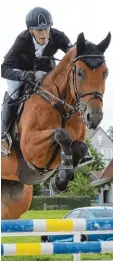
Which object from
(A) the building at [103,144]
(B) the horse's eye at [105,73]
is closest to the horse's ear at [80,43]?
(B) the horse's eye at [105,73]

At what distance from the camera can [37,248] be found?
487cm

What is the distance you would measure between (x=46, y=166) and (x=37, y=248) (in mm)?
861

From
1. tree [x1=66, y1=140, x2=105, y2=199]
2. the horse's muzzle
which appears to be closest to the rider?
the horse's muzzle

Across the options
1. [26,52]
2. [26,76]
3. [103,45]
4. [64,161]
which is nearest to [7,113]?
[26,76]

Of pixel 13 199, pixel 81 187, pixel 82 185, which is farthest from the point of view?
pixel 82 185

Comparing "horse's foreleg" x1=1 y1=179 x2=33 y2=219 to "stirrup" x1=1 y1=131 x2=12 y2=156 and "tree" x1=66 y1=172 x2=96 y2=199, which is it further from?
"tree" x1=66 y1=172 x2=96 y2=199

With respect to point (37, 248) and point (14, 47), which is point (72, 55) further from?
point (37, 248)

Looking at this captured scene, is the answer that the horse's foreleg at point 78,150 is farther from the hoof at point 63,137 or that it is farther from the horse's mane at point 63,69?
the horse's mane at point 63,69

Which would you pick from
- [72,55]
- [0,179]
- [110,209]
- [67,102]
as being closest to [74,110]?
[67,102]

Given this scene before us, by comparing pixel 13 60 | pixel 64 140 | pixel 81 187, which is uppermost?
pixel 13 60

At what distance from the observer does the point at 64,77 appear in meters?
5.41

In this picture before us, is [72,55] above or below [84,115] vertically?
above

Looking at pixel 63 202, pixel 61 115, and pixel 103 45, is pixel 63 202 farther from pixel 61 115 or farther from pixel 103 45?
pixel 103 45

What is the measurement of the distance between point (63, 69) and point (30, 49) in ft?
1.26
